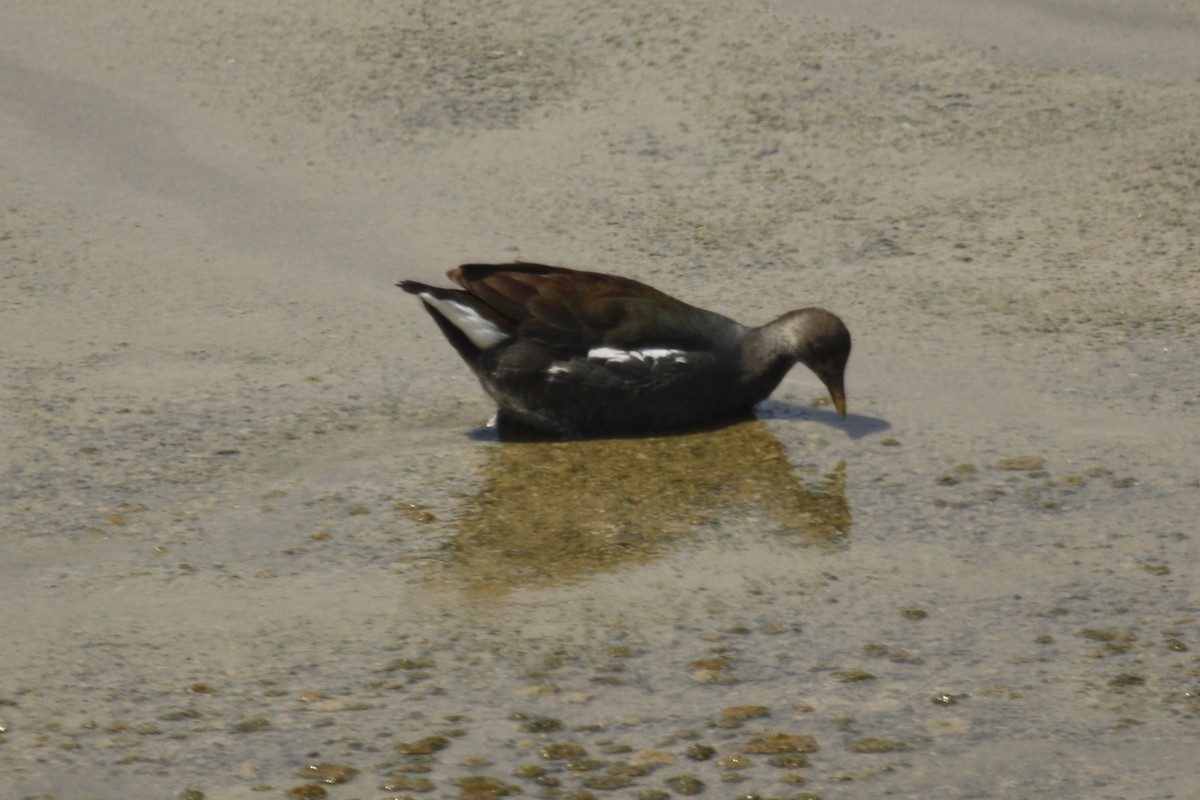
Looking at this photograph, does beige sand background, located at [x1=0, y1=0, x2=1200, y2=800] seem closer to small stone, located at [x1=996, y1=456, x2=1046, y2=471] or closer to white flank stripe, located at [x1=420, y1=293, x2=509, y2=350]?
small stone, located at [x1=996, y1=456, x2=1046, y2=471]

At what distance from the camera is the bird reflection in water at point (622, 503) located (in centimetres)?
529

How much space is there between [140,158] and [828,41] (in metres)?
3.91

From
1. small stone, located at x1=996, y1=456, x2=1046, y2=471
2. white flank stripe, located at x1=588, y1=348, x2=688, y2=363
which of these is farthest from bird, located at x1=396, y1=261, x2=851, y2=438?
small stone, located at x1=996, y1=456, x2=1046, y2=471

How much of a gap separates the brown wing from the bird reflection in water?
39 centimetres

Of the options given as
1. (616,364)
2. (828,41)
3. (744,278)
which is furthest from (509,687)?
(828,41)

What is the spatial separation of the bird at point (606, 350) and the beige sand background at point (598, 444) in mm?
144

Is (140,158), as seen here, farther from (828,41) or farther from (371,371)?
(828,41)

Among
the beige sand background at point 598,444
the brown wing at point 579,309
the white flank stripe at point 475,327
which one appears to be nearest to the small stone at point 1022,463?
the beige sand background at point 598,444

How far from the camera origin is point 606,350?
619cm

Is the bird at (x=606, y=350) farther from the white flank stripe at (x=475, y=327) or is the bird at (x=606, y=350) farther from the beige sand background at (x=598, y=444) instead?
the beige sand background at (x=598, y=444)

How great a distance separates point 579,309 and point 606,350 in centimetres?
18

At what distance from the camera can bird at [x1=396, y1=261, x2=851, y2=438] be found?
6.20 meters

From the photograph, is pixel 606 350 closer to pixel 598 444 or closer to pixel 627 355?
pixel 627 355

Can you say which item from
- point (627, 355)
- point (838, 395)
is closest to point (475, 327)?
point (627, 355)
